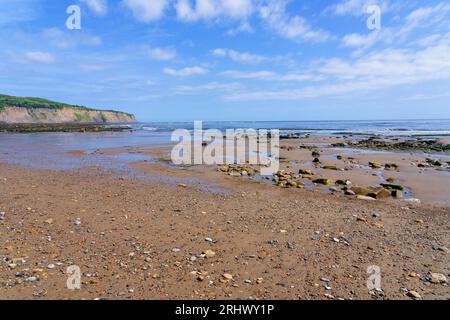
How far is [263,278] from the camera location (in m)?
5.64

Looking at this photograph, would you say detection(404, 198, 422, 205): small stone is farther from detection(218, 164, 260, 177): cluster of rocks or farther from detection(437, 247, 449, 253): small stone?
detection(218, 164, 260, 177): cluster of rocks

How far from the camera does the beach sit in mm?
5293

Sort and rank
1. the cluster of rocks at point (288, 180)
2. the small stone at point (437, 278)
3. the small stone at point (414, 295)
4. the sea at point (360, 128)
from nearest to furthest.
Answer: the small stone at point (414, 295), the small stone at point (437, 278), the cluster of rocks at point (288, 180), the sea at point (360, 128)

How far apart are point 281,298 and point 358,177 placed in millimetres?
12788

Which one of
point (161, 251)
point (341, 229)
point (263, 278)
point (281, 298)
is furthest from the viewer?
point (341, 229)

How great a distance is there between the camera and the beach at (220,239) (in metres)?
5.29

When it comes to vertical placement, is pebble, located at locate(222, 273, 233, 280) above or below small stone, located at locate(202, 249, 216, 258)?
below

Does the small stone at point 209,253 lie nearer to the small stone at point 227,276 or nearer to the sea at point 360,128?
the small stone at point 227,276

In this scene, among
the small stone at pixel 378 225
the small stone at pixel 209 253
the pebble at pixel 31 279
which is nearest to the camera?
the pebble at pixel 31 279

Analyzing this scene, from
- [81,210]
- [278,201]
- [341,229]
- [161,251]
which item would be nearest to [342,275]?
[341,229]

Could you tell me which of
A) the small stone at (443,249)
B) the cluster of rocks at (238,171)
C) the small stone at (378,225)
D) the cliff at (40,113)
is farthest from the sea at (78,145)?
the cliff at (40,113)

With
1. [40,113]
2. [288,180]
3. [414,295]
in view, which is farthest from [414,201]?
[40,113]

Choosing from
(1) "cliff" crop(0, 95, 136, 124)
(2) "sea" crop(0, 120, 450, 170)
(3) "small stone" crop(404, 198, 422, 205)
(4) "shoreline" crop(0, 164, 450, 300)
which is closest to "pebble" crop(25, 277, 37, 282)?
(4) "shoreline" crop(0, 164, 450, 300)
